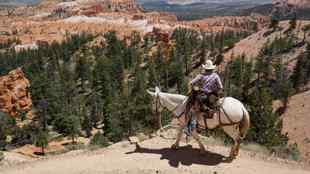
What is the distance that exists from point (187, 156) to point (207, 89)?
10.2 feet

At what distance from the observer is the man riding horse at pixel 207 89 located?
501 inches

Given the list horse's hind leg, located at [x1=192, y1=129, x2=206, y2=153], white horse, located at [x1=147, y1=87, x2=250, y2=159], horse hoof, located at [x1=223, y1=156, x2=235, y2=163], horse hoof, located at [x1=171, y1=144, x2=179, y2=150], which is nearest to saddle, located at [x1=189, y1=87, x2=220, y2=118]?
white horse, located at [x1=147, y1=87, x2=250, y2=159]

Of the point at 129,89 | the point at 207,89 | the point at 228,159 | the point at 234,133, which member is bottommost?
the point at 129,89

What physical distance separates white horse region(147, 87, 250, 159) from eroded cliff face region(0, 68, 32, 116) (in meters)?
57.1

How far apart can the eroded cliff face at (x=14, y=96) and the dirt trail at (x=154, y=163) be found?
2133 inches

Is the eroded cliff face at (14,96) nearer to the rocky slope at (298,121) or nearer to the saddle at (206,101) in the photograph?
the rocky slope at (298,121)

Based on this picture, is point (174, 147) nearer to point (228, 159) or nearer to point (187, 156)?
point (187, 156)

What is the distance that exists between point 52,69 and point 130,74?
25.2m

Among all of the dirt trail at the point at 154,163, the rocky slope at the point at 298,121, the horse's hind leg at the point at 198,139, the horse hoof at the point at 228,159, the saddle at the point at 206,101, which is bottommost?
the rocky slope at the point at 298,121

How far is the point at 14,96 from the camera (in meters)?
65.9

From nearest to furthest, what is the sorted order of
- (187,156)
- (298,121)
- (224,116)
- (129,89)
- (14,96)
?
(224,116) < (187,156) < (298,121) < (14,96) < (129,89)

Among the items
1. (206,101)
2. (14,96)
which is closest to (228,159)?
(206,101)

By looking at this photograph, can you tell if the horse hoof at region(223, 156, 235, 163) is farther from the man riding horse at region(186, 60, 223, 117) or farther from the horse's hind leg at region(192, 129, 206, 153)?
the man riding horse at region(186, 60, 223, 117)

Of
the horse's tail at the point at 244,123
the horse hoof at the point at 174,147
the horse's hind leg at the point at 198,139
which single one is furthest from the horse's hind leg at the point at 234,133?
the horse hoof at the point at 174,147
